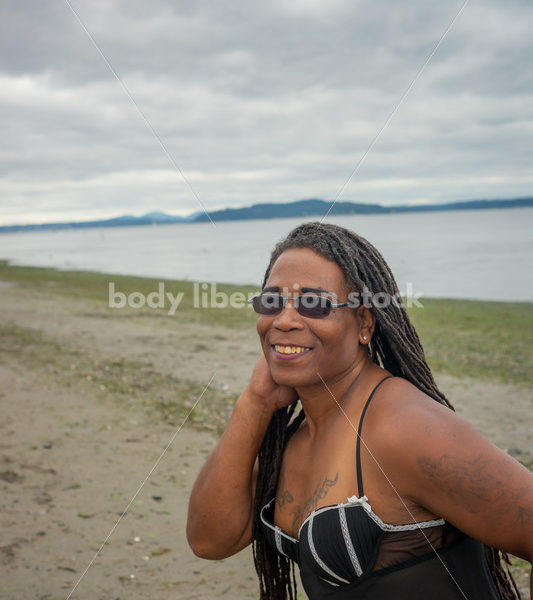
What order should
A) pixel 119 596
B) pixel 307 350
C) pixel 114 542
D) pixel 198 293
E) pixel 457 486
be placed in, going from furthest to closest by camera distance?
pixel 198 293
pixel 114 542
pixel 119 596
pixel 307 350
pixel 457 486

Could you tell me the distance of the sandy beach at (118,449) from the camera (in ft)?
15.0

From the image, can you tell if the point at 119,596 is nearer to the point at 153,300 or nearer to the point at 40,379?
the point at 40,379

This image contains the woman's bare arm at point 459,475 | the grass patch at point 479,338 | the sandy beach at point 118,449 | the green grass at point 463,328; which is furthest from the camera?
the green grass at point 463,328

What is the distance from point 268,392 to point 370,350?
1.73ft

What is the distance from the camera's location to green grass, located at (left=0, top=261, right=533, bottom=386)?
40.2 ft

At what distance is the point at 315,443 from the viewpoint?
2566mm

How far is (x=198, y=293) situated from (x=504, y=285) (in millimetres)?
18570

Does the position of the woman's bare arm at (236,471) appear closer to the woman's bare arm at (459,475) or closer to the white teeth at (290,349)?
the white teeth at (290,349)

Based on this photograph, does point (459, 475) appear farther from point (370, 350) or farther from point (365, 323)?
point (370, 350)

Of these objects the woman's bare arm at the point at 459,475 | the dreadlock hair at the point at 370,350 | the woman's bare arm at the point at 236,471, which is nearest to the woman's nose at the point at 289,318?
the dreadlock hair at the point at 370,350

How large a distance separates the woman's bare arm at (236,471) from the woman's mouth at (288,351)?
27cm

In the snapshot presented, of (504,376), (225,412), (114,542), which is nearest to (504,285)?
(504,376)

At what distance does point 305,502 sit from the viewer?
→ 2.41m

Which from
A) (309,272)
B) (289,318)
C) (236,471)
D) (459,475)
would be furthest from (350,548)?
(309,272)
